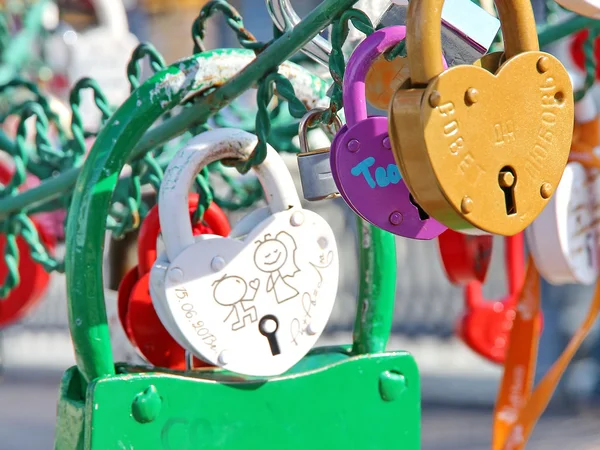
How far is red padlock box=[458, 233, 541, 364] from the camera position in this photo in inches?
46.3

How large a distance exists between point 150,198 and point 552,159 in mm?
608

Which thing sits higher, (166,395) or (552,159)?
(552,159)

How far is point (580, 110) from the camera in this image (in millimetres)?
885

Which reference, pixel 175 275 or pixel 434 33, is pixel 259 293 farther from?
pixel 434 33

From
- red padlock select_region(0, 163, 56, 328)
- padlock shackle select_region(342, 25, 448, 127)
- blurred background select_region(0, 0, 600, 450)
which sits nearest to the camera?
padlock shackle select_region(342, 25, 448, 127)

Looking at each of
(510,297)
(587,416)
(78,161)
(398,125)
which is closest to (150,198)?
(78,161)

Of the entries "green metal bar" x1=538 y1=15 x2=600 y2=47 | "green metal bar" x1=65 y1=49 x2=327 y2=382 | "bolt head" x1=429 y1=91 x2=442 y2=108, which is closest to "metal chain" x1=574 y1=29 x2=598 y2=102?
"green metal bar" x1=538 y1=15 x2=600 y2=47

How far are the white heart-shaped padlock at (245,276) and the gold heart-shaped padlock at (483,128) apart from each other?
0.19 meters

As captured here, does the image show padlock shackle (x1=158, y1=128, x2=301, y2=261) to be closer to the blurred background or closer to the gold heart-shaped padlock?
the gold heart-shaped padlock

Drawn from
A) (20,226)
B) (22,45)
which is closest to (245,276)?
(20,226)

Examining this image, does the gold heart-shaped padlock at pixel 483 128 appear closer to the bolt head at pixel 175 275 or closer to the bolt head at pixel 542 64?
the bolt head at pixel 542 64

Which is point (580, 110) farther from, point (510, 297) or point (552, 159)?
point (552, 159)

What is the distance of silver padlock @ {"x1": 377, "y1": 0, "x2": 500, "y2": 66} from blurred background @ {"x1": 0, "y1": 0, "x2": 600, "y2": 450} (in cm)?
160

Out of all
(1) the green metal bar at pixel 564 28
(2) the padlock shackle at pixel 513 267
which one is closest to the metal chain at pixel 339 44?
(1) the green metal bar at pixel 564 28
